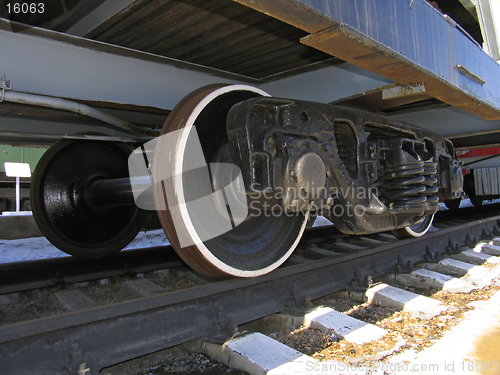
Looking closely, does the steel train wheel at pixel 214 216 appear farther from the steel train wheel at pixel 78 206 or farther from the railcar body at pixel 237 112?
the steel train wheel at pixel 78 206

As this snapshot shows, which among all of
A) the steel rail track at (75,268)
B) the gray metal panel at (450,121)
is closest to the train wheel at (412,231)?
the gray metal panel at (450,121)

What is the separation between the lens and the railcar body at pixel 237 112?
6.55 ft

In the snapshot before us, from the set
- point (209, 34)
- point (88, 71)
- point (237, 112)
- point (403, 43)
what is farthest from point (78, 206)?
point (403, 43)

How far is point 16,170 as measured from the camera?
658 cm

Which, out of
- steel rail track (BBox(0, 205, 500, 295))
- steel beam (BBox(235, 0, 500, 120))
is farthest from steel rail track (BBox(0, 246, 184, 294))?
steel beam (BBox(235, 0, 500, 120))

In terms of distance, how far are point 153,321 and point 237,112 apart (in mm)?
1148

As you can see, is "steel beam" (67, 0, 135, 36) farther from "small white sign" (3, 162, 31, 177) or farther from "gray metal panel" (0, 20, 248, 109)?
"small white sign" (3, 162, 31, 177)

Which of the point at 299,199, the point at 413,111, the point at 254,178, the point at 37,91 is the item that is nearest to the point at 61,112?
the point at 37,91

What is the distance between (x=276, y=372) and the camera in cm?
156

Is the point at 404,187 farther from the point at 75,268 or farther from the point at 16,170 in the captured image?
the point at 16,170

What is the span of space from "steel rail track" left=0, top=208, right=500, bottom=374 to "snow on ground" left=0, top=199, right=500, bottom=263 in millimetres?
2331

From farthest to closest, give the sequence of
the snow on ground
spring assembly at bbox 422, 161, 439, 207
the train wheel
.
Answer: the snow on ground < the train wheel < spring assembly at bbox 422, 161, 439, 207

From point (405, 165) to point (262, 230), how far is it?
3.82 ft

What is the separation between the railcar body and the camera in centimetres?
200
